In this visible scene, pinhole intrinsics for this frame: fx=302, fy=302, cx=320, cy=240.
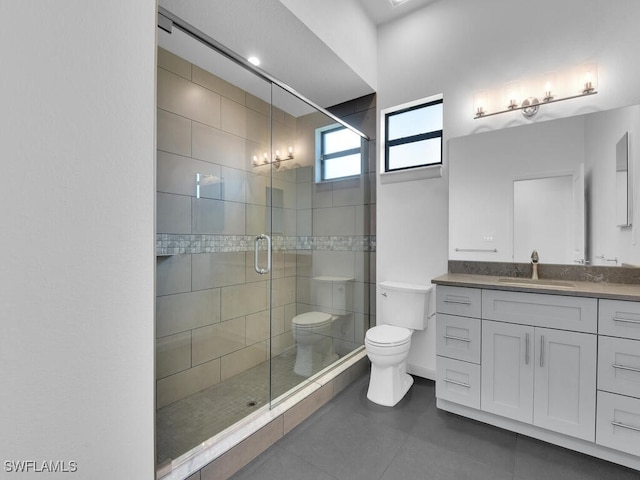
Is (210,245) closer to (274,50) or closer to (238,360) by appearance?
(238,360)

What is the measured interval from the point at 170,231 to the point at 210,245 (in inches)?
10.6

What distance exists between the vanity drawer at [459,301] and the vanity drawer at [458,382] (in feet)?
1.07

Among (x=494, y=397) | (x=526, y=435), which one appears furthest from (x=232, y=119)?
(x=526, y=435)

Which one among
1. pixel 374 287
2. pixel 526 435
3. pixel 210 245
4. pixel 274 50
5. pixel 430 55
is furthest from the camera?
pixel 374 287

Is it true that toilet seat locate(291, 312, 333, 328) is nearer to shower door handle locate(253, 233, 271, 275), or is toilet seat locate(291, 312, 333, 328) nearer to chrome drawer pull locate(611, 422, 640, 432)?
shower door handle locate(253, 233, 271, 275)

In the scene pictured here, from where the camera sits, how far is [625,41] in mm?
1879

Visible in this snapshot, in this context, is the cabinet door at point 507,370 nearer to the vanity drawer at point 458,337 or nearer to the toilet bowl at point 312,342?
the vanity drawer at point 458,337

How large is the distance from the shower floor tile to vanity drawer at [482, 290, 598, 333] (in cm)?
141

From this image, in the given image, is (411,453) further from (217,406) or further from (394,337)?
(217,406)

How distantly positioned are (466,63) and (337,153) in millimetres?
1227

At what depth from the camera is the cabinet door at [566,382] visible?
63.2 inches

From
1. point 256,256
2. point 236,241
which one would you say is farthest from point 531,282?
point 236,241

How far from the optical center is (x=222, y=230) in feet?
7.00

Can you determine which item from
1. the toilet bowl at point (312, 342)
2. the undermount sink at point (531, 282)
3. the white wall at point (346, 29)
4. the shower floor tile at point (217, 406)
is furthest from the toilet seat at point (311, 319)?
the white wall at point (346, 29)
